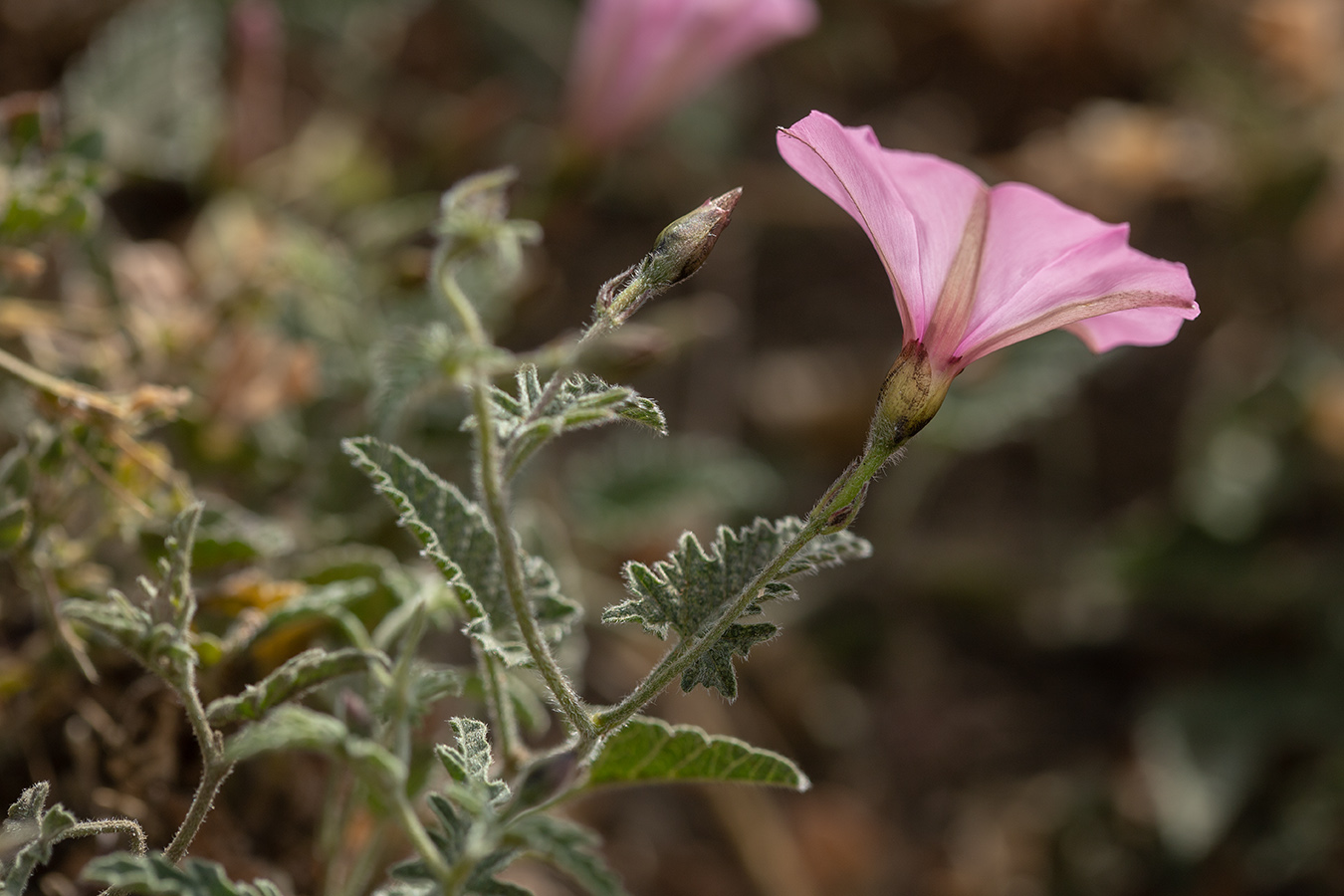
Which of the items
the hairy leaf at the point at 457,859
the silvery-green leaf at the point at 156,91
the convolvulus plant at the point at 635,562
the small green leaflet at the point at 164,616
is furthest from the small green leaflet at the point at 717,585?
the silvery-green leaf at the point at 156,91

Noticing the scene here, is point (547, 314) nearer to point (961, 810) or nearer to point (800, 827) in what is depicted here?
point (800, 827)

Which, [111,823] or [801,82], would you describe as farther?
[801,82]

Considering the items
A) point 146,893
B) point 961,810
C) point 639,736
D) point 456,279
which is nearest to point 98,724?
point 146,893

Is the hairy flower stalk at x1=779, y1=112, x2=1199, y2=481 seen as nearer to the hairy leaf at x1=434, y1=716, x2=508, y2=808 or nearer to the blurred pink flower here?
the blurred pink flower

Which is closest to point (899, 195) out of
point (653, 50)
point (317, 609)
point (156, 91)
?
point (317, 609)

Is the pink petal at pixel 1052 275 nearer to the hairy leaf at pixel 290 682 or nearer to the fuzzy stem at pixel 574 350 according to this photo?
the fuzzy stem at pixel 574 350

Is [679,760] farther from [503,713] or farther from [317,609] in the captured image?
[317,609]
